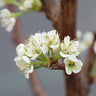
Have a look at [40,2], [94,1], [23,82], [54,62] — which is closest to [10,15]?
[40,2]

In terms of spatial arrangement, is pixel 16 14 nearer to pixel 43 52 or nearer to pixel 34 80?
pixel 43 52

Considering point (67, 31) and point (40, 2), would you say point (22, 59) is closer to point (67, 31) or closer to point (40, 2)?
point (67, 31)

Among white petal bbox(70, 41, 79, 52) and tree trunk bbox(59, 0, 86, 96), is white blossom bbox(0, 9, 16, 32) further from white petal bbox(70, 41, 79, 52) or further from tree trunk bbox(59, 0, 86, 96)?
white petal bbox(70, 41, 79, 52)

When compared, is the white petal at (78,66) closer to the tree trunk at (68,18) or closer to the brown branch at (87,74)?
the tree trunk at (68,18)

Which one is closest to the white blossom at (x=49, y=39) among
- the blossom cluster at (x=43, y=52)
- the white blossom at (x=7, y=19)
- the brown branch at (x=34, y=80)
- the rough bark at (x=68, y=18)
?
the blossom cluster at (x=43, y=52)

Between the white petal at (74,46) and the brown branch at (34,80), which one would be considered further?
the brown branch at (34,80)

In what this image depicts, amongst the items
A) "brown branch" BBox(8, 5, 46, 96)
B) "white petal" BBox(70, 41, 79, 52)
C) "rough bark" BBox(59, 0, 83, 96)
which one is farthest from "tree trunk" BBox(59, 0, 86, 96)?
"brown branch" BBox(8, 5, 46, 96)
